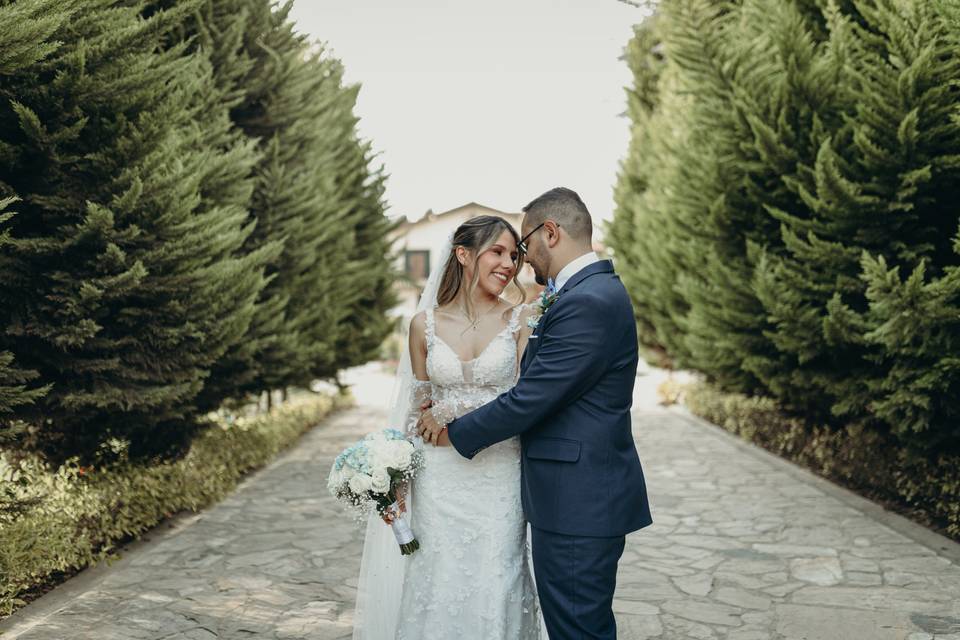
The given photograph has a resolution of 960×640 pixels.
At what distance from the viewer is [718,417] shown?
1470 centimetres

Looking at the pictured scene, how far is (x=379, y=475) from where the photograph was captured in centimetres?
367

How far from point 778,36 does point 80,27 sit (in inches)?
247

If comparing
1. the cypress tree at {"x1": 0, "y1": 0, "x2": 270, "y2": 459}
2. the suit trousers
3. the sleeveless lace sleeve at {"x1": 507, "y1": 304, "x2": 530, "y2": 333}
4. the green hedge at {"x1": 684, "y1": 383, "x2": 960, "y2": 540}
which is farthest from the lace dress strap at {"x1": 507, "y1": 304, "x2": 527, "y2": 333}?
the green hedge at {"x1": 684, "y1": 383, "x2": 960, "y2": 540}

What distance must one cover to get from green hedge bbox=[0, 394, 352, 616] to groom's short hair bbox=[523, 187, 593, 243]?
4.18 metres

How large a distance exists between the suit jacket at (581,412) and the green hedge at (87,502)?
152 inches

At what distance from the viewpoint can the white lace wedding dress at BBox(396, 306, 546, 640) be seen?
3857 millimetres

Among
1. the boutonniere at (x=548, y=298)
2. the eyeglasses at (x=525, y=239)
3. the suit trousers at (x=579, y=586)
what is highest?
the eyeglasses at (x=525, y=239)

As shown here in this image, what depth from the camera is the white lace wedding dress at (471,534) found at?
3857 mm

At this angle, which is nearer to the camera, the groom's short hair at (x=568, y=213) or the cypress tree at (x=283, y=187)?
the groom's short hair at (x=568, y=213)

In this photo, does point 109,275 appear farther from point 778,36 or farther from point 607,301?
point 778,36

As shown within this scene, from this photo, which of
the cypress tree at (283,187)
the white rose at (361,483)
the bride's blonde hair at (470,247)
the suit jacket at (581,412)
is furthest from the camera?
the cypress tree at (283,187)

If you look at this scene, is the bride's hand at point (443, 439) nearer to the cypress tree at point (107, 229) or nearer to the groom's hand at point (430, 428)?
the groom's hand at point (430, 428)

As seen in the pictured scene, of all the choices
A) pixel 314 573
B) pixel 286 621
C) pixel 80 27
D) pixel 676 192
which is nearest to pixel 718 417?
pixel 676 192

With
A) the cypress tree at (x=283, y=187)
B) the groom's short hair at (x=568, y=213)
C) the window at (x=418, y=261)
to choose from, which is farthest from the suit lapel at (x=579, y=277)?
the window at (x=418, y=261)
